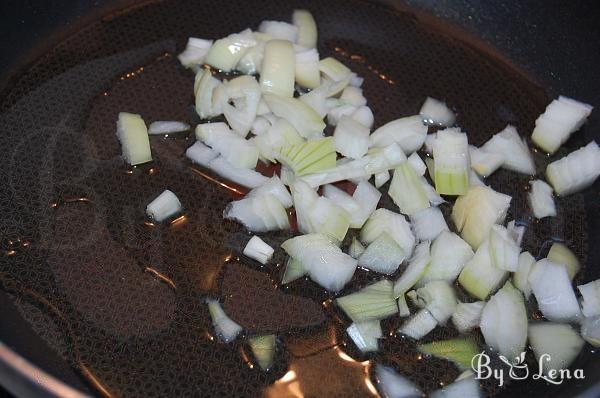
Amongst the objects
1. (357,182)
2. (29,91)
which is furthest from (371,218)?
(29,91)

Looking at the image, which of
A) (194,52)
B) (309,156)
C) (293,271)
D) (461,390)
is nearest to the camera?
(461,390)

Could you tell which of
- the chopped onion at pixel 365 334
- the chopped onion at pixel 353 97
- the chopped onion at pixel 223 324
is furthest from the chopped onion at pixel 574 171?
the chopped onion at pixel 223 324

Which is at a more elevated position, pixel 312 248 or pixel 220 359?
pixel 312 248

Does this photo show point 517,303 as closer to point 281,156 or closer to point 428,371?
point 428,371

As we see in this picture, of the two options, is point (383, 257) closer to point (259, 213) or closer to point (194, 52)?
point (259, 213)

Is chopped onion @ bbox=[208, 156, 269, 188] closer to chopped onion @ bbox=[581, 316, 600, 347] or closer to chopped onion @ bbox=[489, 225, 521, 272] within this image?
chopped onion @ bbox=[489, 225, 521, 272]

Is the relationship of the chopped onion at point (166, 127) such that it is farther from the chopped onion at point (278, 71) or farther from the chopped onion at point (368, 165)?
the chopped onion at point (368, 165)

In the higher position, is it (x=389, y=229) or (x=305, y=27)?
(x=305, y=27)

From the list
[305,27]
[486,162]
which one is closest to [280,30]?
[305,27]
